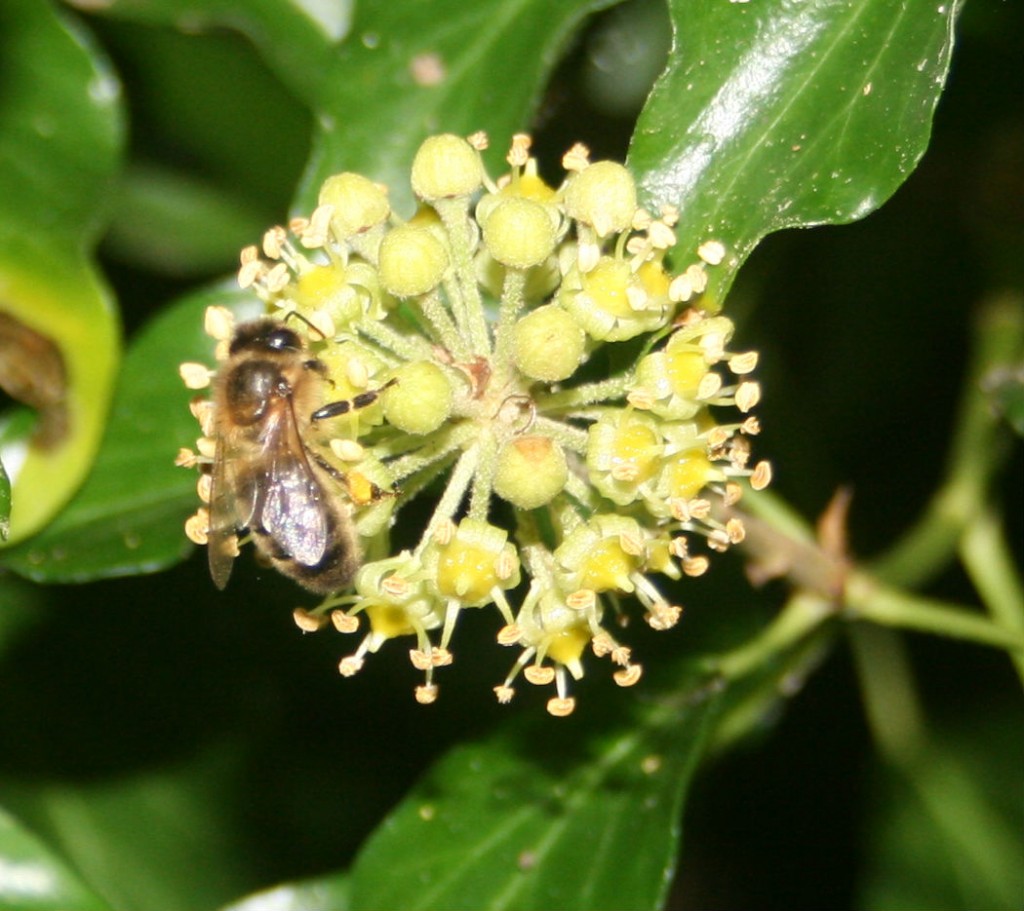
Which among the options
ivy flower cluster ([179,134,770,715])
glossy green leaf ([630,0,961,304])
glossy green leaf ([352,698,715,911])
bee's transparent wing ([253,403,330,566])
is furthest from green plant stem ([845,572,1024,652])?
bee's transparent wing ([253,403,330,566])

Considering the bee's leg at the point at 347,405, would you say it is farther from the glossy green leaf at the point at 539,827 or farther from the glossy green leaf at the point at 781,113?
the glossy green leaf at the point at 539,827

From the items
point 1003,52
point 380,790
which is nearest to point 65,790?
point 380,790

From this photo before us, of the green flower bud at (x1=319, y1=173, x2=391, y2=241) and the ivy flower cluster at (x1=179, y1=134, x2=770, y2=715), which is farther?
the green flower bud at (x1=319, y1=173, x2=391, y2=241)

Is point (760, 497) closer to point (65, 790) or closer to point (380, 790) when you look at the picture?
point (380, 790)

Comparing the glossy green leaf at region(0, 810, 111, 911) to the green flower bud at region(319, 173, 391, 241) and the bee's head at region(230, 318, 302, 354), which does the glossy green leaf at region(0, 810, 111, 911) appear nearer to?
the bee's head at region(230, 318, 302, 354)

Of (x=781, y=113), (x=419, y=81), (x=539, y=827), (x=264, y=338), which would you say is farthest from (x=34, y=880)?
(x=781, y=113)

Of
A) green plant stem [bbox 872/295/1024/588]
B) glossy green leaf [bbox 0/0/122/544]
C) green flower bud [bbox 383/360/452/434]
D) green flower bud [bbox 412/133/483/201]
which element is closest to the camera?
green flower bud [bbox 383/360/452/434]
